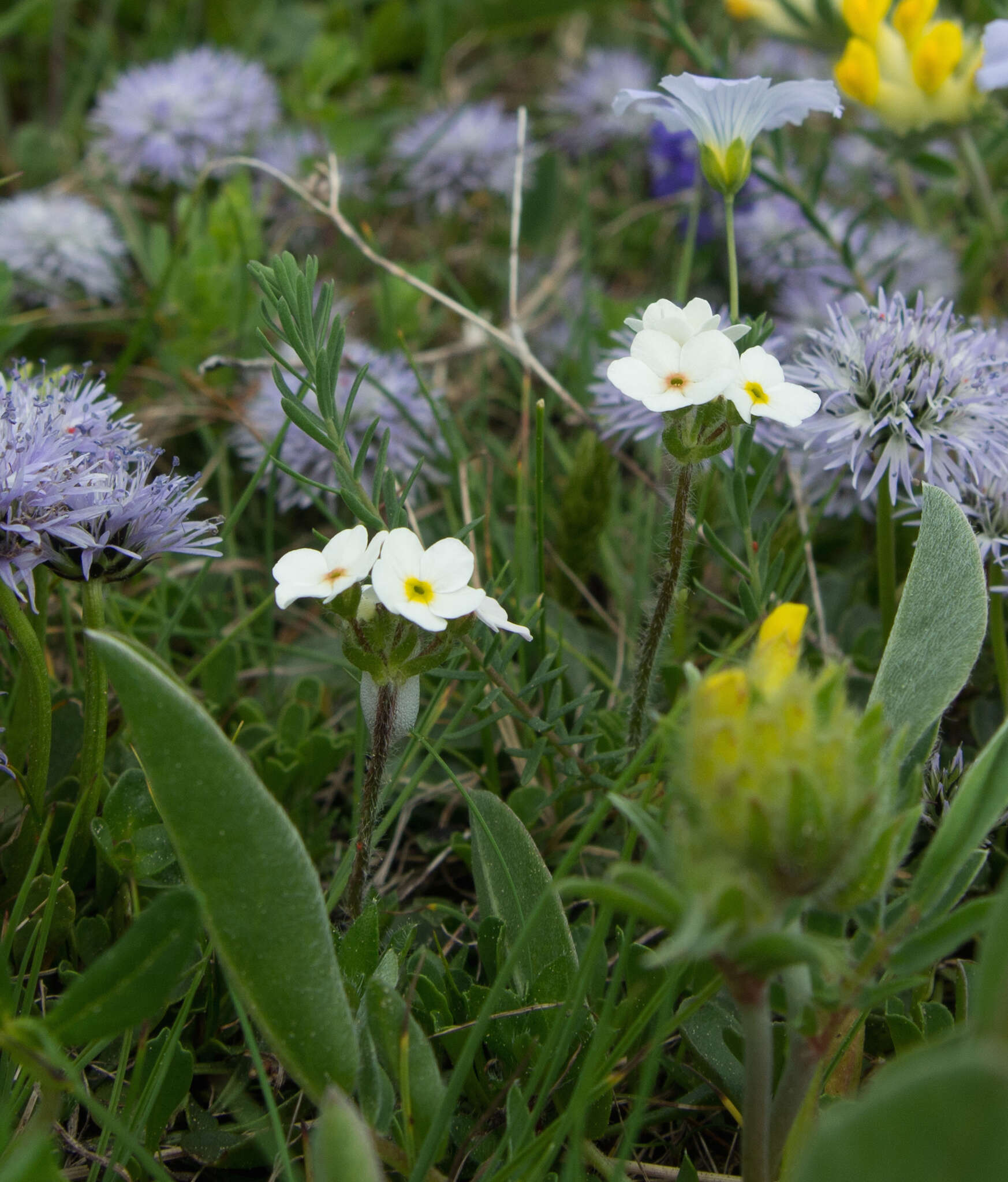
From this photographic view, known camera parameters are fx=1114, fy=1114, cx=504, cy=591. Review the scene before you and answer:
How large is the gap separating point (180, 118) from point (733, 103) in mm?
1841

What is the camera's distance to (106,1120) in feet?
3.09

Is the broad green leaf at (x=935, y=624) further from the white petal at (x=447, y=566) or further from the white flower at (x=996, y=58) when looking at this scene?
the white flower at (x=996, y=58)

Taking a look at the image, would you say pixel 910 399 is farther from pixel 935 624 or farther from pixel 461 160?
pixel 461 160

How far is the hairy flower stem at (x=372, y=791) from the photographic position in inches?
45.1

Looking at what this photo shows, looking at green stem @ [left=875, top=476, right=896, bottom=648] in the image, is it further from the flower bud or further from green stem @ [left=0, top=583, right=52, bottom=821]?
green stem @ [left=0, top=583, right=52, bottom=821]

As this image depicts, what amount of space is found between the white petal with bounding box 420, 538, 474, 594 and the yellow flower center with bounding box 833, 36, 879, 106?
4.86 ft

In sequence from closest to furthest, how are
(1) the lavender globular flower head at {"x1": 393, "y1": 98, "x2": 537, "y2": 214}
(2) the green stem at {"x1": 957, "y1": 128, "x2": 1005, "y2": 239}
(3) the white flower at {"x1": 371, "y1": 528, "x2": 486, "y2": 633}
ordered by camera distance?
(3) the white flower at {"x1": 371, "y1": 528, "x2": 486, "y2": 633} < (2) the green stem at {"x1": 957, "y1": 128, "x2": 1005, "y2": 239} < (1) the lavender globular flower head at {"x1": 393, "y1": 98, "x2": 537, "y2": 214}

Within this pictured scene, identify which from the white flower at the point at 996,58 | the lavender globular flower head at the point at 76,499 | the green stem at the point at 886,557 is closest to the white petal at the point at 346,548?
the lavender globular flower head at the point at 76,499

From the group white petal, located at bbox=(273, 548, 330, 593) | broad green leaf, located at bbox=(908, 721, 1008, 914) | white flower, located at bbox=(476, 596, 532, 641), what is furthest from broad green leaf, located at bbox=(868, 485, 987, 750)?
white petal, located at bbox=(273, 548, 330, 593)

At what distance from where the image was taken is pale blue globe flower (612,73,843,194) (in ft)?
4.42

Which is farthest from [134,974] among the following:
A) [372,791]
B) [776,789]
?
[776,789]

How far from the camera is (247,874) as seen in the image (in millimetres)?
1013

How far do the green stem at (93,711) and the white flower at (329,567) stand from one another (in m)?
0.29

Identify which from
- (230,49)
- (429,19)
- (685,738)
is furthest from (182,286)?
(685,738)
